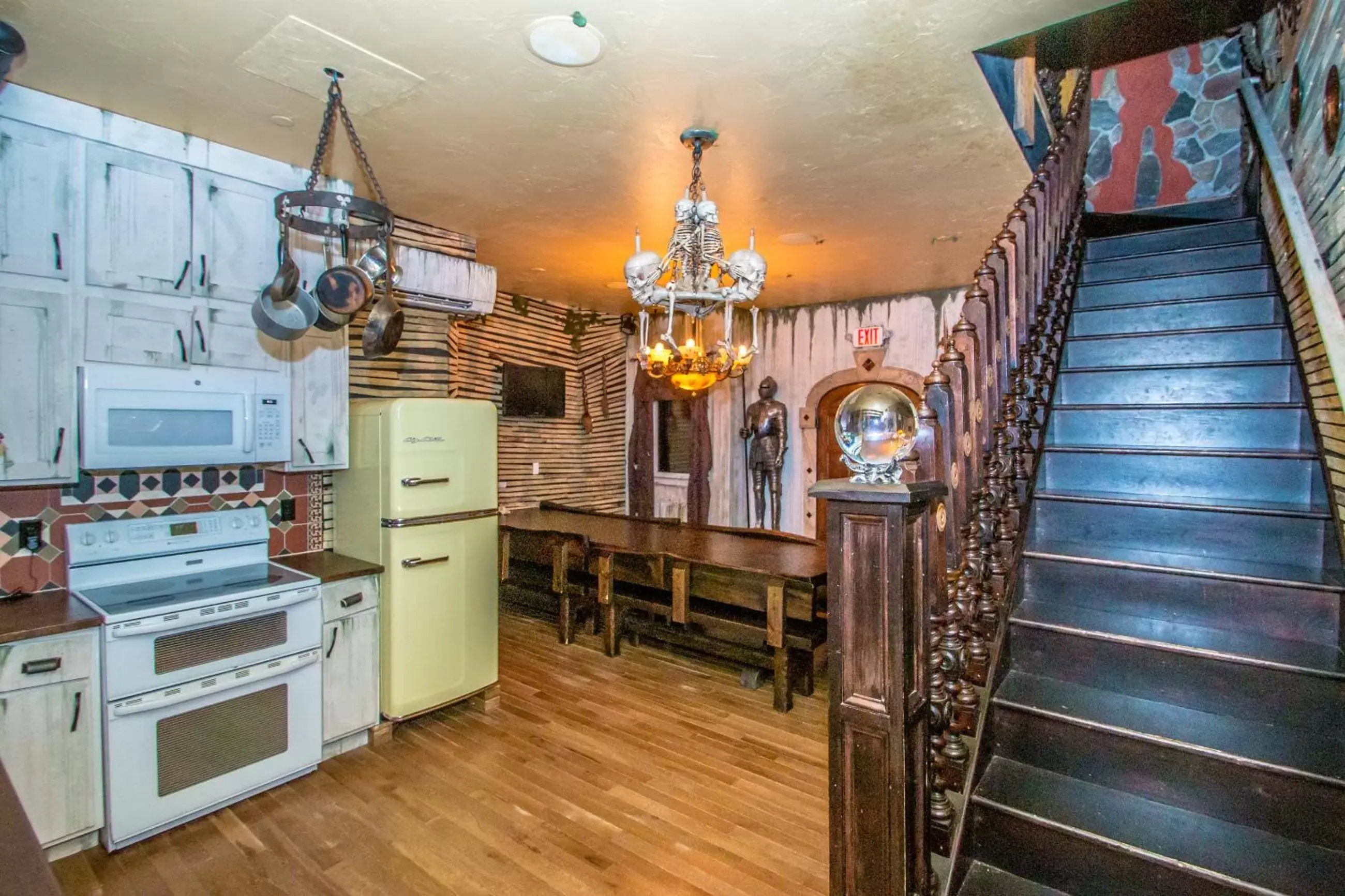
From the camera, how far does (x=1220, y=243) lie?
3137mm

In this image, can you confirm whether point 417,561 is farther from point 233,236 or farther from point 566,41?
point 566,41

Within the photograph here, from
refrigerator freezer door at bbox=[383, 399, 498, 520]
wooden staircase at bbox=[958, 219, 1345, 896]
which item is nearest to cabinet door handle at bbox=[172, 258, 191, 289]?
refrigerator freezer door at bbox=[383, 399, 498, 520]

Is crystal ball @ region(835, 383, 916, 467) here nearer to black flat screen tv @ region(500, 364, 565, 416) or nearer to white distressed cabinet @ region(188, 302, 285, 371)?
white distressed cabinet @ region(188, 302, 285, 371)

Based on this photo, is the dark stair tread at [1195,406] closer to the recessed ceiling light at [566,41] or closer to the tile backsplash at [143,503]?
the recessed ceiling light at [566,41]

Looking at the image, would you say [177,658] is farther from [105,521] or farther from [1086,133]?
[1086,133]

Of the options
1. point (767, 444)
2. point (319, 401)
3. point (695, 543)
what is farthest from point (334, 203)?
point (767, 444)

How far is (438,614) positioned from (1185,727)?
3.22 metres

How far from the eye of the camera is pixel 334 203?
2.43 m

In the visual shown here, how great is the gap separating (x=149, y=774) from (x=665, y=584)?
2596 mm

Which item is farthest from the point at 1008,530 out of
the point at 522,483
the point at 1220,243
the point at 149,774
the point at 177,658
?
the point at 522,483

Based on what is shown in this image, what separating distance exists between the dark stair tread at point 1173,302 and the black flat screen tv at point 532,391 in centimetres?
472

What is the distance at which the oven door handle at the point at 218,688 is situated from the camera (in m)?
2.43

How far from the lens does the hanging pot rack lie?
7.94ft

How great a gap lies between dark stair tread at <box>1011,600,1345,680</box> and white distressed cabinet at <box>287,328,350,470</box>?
327cm
